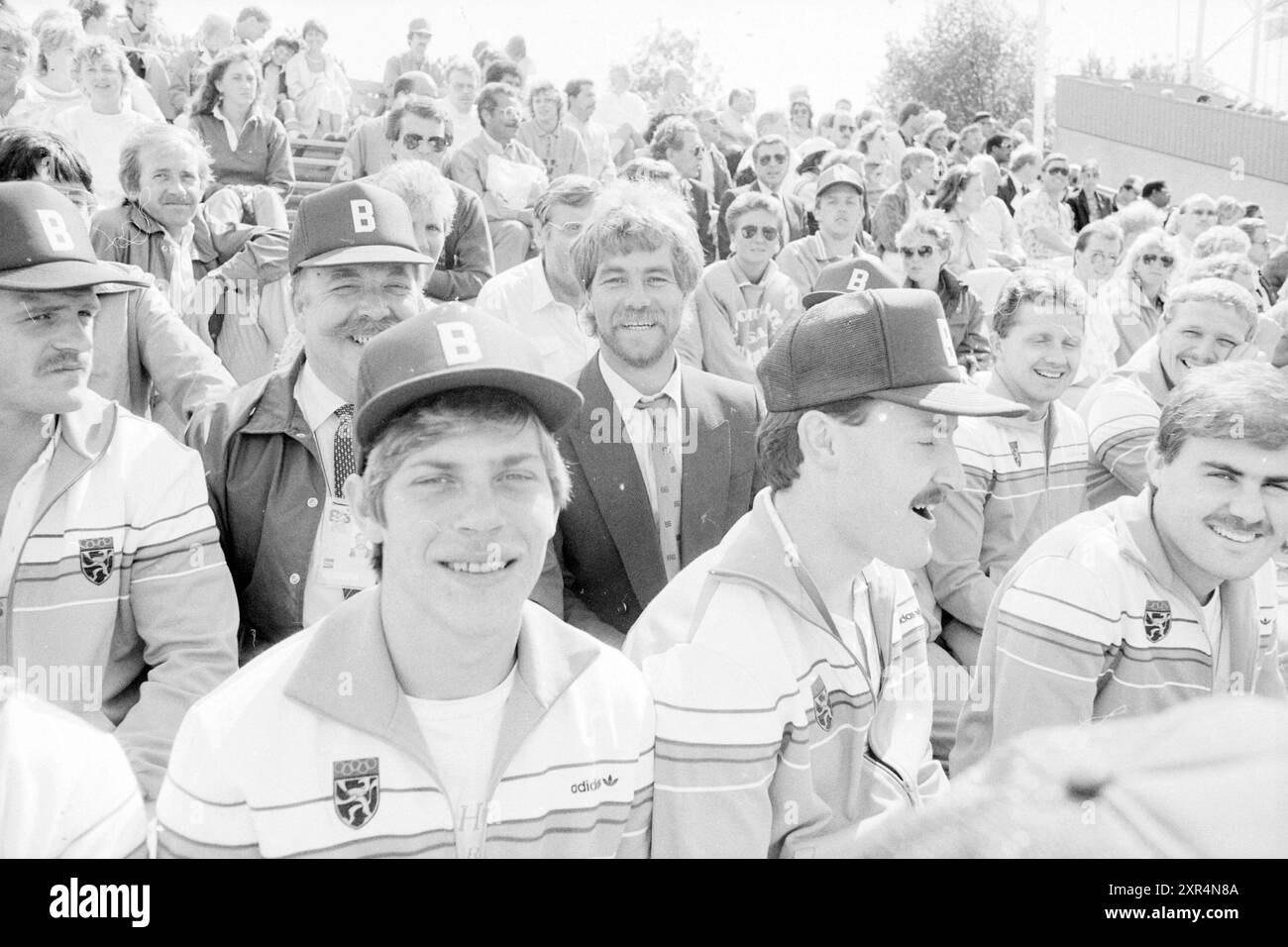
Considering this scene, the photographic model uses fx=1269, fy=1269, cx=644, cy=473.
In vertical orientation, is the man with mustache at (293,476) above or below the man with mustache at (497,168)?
below

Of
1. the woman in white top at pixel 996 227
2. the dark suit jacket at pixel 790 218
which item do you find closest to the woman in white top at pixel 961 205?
the woman in white top at pixel 996 227

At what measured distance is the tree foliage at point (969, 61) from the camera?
33.4 m

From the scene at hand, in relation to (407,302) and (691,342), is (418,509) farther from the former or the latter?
(691,342)

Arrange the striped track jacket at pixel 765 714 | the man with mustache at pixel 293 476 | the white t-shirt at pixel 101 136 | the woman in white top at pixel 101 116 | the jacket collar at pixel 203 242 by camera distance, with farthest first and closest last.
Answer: the white t-shirt at pixel 101 136, the woman in white top at pixel 101 116, the jacket collar at pixel 203 242, the man with mustache at pixel 293 476, the striped track jacket at pixel 765 714

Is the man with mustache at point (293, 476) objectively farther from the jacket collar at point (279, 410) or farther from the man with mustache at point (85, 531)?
the man with mustache at point (85, 531)

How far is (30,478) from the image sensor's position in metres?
2.95

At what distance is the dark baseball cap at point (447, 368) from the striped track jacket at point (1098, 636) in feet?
4.46

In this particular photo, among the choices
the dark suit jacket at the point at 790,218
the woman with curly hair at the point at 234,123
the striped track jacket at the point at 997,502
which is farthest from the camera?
the dark suit jacket at the point at 790,218

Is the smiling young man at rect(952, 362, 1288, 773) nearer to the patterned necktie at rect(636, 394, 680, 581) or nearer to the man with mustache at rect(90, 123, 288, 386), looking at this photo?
the patterned necktie at rect(636, 394, 680, 581)

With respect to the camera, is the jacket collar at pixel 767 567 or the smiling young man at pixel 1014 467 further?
the smiling young man at pixel 1014 467

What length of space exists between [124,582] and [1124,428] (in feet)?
11.8

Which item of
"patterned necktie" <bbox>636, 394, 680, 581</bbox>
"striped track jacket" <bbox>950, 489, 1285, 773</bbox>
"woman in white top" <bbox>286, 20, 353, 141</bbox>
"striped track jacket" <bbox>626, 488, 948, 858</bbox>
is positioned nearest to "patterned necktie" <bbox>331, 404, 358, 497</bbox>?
"patterned necktie" <bbox>636, 394, 680, 581</bbox>

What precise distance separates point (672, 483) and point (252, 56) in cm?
548
